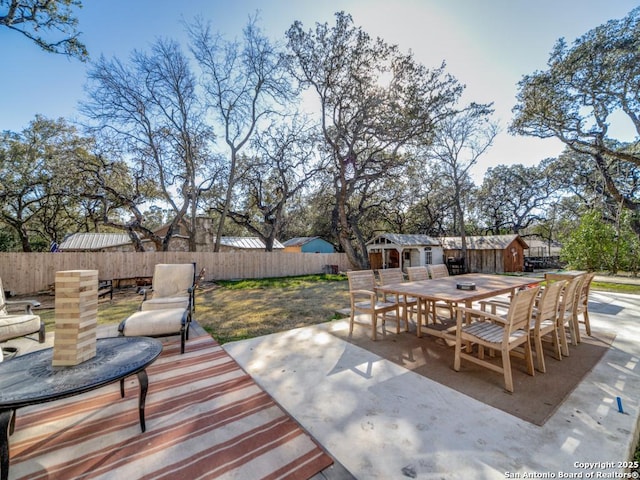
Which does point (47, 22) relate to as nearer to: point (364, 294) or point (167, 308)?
point (167, 308)

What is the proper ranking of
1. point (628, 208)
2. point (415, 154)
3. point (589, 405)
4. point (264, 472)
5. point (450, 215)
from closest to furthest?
point (264, 472), point (589, 405), point (628, 208), point (415, 154), point (450, 215)

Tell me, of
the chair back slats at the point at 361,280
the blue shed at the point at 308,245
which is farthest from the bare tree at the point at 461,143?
the chair back slats at the point at 361,280

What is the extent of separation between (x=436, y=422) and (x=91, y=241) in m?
21.1

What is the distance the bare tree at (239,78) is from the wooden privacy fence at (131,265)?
11.1 feet

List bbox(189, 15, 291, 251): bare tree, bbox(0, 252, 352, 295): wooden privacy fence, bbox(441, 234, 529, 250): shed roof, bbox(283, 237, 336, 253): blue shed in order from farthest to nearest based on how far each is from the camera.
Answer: bbox(283, 237, 336, 253): blue shed → bbox(441, 234, 529, 250): shed roof → bbox(189, 15, 291, 251): bare tree → bbox(0, 252, 352, 295): wooden privacy fence

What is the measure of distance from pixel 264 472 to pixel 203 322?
4.03 meters

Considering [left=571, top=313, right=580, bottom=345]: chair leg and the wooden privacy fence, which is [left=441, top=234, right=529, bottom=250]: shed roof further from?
[left=571, top=313, right=580, bottom=345]: chair leg

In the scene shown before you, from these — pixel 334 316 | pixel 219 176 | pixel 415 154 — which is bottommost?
pixel 334 316

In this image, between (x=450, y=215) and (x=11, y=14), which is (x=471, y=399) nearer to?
(x=11, y=14)

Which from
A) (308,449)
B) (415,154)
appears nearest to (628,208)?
(415,154)

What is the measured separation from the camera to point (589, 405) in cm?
231

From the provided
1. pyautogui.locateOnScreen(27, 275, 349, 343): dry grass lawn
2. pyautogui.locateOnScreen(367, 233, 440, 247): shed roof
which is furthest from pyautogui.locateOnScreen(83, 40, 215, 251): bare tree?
pyautogui.locateOnScreen(367, 233, 440, 247): shed roof

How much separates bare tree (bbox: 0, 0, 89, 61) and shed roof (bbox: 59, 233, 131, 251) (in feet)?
41.5

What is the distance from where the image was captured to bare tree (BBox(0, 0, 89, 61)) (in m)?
6.20
